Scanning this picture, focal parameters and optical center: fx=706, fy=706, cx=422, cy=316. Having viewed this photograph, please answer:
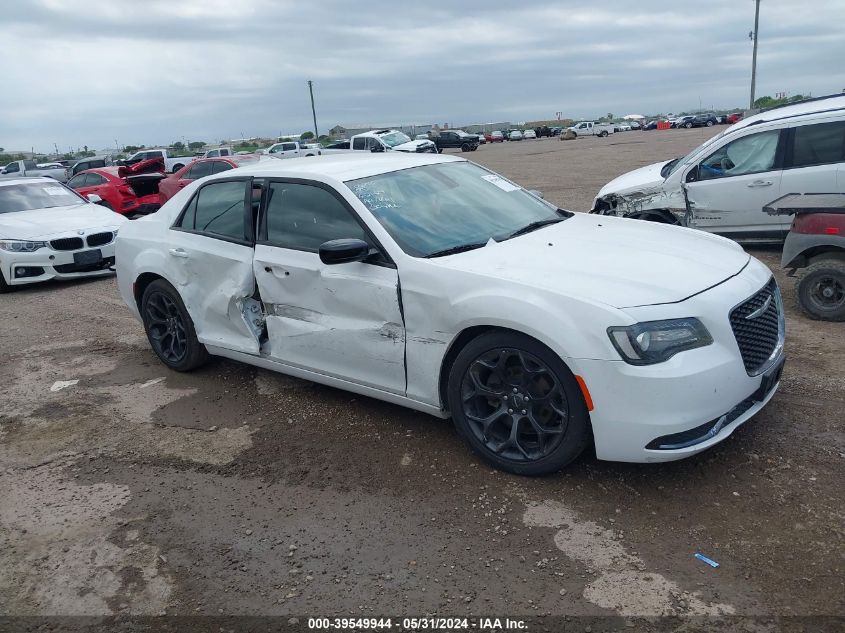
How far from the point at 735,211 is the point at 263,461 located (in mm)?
6431

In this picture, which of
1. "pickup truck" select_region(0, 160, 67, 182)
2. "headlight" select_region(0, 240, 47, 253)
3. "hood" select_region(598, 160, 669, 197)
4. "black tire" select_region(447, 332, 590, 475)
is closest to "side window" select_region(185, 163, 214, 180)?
"headlight" select_region(0, 240, 47, 253)

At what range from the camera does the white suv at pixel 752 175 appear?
782 cm

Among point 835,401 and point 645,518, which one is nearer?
point 645,518

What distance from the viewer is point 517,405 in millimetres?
3625

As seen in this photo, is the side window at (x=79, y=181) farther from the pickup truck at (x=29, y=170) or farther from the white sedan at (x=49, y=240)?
the pickup truck at (x=29, y=170)

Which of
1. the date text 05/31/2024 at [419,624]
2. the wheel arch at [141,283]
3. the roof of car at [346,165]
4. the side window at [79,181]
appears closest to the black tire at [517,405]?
the date text 05/31/2024 at [419,624]

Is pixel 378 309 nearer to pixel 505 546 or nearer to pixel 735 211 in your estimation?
pixel 505 546

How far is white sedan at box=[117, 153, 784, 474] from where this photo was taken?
3303 mm

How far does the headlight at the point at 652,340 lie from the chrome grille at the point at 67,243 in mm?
8800

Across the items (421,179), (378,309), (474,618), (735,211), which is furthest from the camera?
(735,211)

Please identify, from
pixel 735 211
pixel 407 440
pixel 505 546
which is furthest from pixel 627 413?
pixel 735 211

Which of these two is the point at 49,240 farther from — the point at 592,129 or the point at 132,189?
the point at 592,129

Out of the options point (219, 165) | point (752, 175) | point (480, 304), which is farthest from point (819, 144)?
point (219, 165)

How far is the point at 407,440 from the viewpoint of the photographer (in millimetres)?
4312
